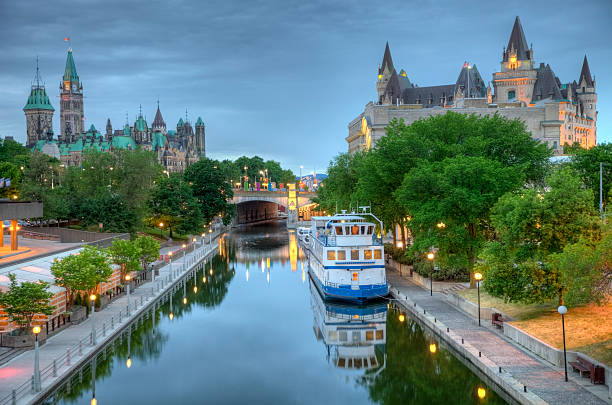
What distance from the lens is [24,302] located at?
99.0 feet

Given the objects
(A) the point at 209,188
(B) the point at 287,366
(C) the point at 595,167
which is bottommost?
(B) the point at 287,366

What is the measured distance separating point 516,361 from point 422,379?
468 centimetres

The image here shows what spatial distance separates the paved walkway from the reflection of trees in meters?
1.41

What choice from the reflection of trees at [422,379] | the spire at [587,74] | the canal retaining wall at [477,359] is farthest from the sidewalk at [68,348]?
the spire at [587,74]

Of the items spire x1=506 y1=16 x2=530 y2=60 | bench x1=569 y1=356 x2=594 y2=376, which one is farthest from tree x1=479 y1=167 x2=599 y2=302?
spire x1=506 y1=16 x2=530 y2=60

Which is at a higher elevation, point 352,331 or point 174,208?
point 174,208

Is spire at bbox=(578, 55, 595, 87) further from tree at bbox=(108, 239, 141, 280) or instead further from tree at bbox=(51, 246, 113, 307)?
tree at bbox=(51, 246, 113, 307)

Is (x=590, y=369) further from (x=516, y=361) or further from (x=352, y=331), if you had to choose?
(x=352, y=331)

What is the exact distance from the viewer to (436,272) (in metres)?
49.7

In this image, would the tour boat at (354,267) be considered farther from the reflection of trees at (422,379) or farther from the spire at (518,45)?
the spire at (518,45)

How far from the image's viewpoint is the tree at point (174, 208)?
295 feet

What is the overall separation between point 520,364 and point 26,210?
3912 cm

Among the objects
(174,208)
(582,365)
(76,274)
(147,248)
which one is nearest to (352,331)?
(582,365)

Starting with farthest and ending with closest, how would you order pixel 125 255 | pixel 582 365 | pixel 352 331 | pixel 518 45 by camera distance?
1. pixel 518 45
2. pixel 125 255
3. pixel 352 331
4. pixel 582 365
